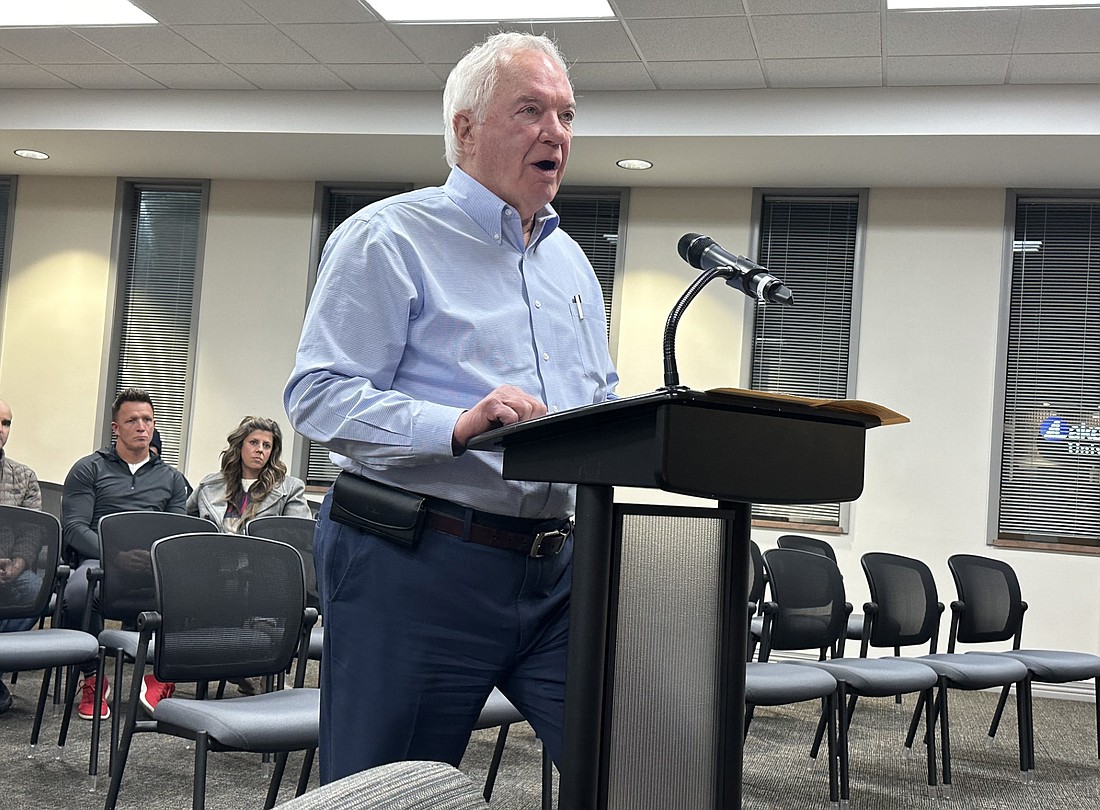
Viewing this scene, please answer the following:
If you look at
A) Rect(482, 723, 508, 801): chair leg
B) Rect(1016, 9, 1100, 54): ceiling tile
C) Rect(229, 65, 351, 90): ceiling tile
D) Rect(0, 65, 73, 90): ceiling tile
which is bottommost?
Rect(482, 723, 508, 801): chair leg

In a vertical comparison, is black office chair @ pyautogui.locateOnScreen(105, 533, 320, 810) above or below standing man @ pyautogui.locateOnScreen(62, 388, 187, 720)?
below

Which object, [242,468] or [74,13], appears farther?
[74,13]

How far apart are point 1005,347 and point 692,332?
2.00 meters

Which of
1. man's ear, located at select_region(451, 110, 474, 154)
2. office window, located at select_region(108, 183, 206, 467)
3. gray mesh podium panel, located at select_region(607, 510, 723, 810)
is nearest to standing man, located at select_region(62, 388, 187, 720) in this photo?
office window, located at select_region(108, 183, 206, 467)

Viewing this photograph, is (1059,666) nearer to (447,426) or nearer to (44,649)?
(44,649)

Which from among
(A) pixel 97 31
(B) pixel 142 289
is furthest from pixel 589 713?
(B) pixel 142 289

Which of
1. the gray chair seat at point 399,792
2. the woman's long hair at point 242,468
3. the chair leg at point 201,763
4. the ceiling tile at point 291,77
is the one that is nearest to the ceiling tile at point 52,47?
the ceiling tile at point 291,77

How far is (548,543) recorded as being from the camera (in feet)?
5.10

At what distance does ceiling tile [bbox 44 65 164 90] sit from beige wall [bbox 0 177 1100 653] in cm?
123

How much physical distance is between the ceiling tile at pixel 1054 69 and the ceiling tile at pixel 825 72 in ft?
2.35

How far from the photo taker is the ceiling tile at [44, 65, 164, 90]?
7.01 metres

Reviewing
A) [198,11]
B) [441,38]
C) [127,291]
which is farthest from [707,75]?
[127,291]

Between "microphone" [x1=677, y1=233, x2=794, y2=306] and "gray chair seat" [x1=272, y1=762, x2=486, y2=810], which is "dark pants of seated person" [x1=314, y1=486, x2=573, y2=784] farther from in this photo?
"gray chair seat" [x1=272, y1=762, x2=486, y2=810]

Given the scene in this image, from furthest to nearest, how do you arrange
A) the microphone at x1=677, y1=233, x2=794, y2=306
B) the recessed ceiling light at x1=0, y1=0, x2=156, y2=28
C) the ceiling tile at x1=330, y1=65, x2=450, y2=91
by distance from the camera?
the ceiling tile at x1=330, y1=65, x2=450, y2=91
the recessed ceiling light at x1=0, y1=0, x2=156, y2=28
the microphone at x1=677, y1=233, x2=794, y2=306
